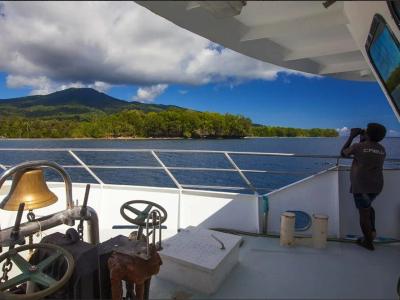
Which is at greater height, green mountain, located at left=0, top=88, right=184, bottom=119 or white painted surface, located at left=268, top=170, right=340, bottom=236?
green mountain, located at left=0, top=88, right=184, bottom=119

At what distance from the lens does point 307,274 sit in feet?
7.59

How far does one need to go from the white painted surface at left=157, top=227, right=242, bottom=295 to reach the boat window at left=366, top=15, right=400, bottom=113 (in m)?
1.51

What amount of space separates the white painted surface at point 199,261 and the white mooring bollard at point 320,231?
0.79 meters

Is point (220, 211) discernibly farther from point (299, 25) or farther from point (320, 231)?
point (299, 25)

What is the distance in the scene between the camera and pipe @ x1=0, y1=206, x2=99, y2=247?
1151 millimetres

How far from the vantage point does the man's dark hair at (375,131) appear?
8.29ft

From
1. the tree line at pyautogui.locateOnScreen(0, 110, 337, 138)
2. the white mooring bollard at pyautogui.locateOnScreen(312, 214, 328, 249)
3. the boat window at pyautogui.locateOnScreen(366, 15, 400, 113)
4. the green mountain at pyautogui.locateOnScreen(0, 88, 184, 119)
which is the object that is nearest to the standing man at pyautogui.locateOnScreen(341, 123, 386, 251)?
the white mooring bollard at pyautogui.locateOnScreen(312, 214, 328, 249)

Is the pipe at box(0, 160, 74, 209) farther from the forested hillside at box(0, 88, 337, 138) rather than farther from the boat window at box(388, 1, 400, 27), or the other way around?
the boat window at box(388, 1, 400, 27)

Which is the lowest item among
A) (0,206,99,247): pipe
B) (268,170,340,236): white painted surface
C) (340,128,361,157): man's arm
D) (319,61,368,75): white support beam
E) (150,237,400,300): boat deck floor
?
(150,237,400,300): boat deck floor

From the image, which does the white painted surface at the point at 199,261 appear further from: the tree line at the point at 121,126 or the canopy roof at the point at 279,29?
the canopy roof at the point at 279,29

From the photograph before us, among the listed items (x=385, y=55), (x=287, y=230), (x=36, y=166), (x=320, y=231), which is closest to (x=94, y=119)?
(x=36, y=166)

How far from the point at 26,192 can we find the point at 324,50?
2110 mm

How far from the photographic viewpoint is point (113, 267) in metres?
1.33

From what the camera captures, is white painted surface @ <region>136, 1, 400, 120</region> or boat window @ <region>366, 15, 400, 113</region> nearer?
white painted surface @ <region>136, 1, 400, 120</region>
